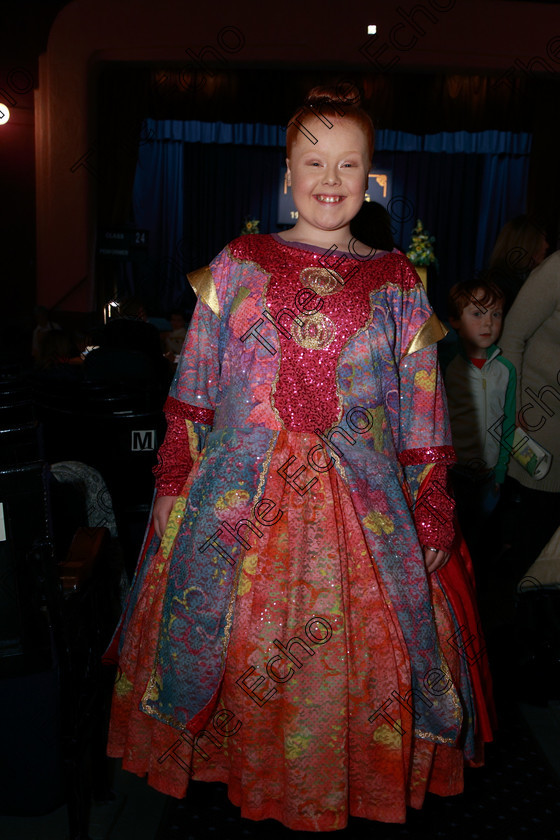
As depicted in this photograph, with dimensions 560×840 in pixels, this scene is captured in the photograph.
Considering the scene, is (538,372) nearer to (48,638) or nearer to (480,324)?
(480,324)

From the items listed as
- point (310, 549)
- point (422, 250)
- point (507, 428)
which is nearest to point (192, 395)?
point (310, 549)

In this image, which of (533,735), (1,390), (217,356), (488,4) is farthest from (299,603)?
(488,4)

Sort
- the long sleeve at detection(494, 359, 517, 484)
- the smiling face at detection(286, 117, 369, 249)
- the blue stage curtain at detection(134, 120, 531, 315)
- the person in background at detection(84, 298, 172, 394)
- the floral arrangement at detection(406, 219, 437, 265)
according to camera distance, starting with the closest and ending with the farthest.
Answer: the smiling face at detection(286, 117, 369, 249)
the long sleeve at detection(494, 359, 517, 484)
the person in background at detection(84, 298, 172, 394)
the floral arrangement at detection(406, 219, 437, 265)
the blue stage curtain at detection(134, 120, 531, 315)

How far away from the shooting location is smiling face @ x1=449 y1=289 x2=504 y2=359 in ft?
7.93

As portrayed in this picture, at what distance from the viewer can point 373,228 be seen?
1868mm

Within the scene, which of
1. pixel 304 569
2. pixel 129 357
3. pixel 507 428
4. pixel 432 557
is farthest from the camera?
pixel 129 357

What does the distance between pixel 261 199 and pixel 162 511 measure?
1018 centimetres

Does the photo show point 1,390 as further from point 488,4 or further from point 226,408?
point 488,4

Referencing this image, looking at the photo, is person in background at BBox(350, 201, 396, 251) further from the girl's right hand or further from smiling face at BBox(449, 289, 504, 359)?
the girl's right hand

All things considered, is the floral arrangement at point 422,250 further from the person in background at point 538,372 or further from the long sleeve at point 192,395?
the long sleeve at point 192,395

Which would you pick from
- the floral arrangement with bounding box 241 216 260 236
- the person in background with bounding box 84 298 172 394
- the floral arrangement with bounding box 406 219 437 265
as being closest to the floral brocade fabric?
the person in background with bounding box 84 298 172 394

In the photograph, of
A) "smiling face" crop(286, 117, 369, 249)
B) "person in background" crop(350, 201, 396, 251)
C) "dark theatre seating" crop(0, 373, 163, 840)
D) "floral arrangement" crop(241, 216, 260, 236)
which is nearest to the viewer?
"dark theatre seating" crop(0, 373, 163, 840)

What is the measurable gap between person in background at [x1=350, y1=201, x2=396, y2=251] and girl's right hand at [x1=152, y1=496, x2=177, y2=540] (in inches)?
32.9

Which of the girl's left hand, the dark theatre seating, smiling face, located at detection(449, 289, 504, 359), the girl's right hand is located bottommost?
the dark theatre seating
